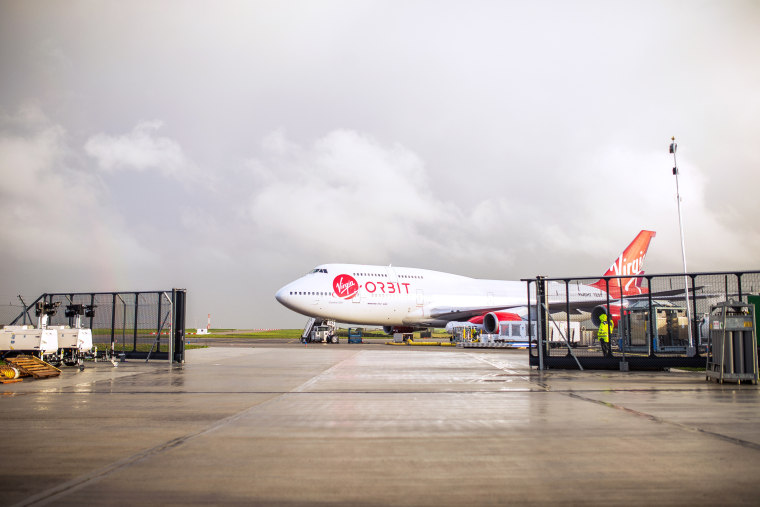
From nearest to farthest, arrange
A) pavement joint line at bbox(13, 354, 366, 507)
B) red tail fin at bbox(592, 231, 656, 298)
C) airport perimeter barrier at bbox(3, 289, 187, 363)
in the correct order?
pavement joint line at bbox(13, 354, 366, 507) < airport perimeter barrier at bbox(3, 289, 187, 363) < red tail fin at bbox(592, 231, 656, 298)

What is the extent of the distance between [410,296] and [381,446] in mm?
31749

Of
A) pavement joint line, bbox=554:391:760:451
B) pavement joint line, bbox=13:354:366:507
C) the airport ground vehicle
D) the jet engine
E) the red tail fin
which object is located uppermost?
the red tail fin

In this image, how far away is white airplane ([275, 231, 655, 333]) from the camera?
109ft

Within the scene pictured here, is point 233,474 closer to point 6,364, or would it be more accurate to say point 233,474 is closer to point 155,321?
point 6,364

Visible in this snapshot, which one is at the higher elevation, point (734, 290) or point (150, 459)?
point (734, 290)

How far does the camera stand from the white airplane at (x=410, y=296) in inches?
1307

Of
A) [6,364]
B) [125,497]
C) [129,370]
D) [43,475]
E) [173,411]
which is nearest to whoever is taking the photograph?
[125,497]

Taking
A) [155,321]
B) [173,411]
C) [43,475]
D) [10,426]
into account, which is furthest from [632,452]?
[155,321]

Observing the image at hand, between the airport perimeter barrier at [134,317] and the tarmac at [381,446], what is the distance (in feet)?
25.3

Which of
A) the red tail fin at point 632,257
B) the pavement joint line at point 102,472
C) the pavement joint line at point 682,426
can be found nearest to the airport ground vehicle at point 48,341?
the pavement joint line at point 102,472

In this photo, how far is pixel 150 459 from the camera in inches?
175

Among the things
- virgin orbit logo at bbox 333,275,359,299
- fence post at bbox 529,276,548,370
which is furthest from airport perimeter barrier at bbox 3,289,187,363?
virgin orbit logo at bbox 333,275,359,299

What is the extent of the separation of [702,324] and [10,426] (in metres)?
20.0

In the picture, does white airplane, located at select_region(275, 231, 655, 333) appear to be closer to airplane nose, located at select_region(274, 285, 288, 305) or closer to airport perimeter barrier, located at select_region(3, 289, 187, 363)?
airplane nose, located at select_region(274, 285, 288, 305)
